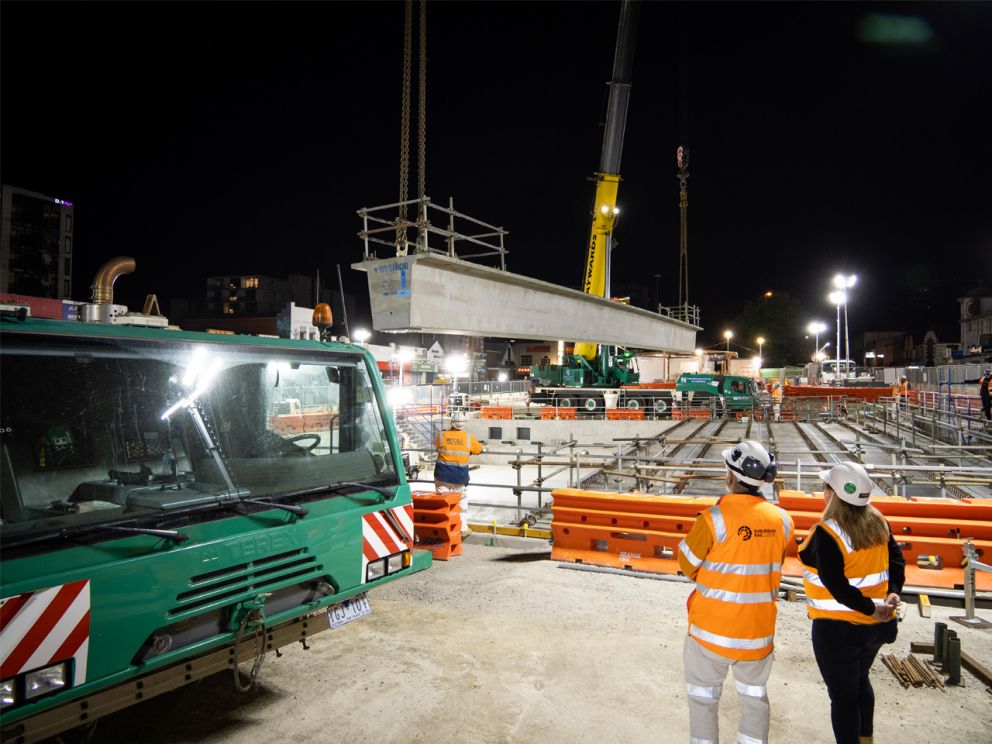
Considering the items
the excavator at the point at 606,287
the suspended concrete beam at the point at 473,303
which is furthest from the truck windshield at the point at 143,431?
the excavator at the point at 606,287

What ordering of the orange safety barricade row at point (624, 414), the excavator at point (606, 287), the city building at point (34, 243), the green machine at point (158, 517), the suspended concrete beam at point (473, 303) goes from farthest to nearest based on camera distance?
the city building at point (34, 243) → the orange safety barricade row at point (624, 414) → the excavator at point (606, 287) → the suspended concrete beam at point (473, 303) → the green machine at point (158, 517)

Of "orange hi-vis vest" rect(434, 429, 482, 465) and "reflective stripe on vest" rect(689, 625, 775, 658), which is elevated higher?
"orange hi-vis vest" rect(434, 429, 482, 465)

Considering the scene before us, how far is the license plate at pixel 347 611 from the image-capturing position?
4.17 metres

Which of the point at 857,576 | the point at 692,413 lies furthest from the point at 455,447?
the point at 692,413

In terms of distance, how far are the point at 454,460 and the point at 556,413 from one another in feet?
59.8

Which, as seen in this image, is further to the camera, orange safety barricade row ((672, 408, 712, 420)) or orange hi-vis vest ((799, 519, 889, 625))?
orange safety barricade row ((672, 408, 712, 420))

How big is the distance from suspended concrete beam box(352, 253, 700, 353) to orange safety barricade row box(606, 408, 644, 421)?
38.7 feet

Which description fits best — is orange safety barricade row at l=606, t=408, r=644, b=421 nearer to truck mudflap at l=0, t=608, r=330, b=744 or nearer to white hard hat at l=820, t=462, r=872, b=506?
white hard hat at l=820, t=462, r=872, b=506

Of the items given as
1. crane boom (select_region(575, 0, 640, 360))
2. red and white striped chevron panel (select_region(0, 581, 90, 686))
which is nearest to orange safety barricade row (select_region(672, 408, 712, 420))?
crane boom (select_region(575, 0, 640, 360))

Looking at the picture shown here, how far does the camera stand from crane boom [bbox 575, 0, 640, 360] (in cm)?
2108

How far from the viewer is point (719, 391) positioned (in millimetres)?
29469

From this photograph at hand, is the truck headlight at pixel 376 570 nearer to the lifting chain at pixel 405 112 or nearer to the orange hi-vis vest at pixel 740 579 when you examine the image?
the orange hi-vis vest at pixel 740 579

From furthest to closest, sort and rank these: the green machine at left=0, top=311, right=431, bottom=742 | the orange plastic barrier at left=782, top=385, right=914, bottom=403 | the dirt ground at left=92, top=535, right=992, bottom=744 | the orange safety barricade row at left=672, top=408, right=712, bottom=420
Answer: the orange plastic barrier at left=782, top=385, right=914, bottom=403 → the orange safety barricade row at left=672, top=408, right=712, bottom=420 → the dirt ground at left=92, top=535, right=992, bottom=744 → the green machine at left=0, top=311, right=431, bottom=742

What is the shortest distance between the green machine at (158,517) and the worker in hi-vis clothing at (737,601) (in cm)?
245
